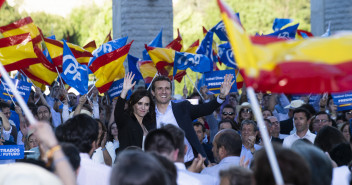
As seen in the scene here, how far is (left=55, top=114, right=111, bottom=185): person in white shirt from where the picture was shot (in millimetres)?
4922

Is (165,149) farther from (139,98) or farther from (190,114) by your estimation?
(190,114)

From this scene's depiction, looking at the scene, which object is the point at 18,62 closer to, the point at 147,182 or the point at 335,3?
the point at 147,182

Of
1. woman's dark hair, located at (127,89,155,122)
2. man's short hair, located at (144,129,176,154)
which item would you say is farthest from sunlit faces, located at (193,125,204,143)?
man's short hair, located at (144,129,176,154)

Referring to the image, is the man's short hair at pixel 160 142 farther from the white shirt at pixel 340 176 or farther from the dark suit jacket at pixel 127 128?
the dark suit jacket at pixel 127 128

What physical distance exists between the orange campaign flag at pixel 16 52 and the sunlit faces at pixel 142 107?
4.16 metres

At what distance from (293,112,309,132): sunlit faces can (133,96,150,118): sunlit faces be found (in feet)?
9.36

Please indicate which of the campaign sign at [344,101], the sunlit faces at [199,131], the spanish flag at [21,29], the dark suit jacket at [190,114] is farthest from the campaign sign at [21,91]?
the campaign sign at [344,101]

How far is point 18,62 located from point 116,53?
179 cm

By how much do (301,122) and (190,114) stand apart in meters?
2.45

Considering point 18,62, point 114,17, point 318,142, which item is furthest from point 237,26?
point 114,17

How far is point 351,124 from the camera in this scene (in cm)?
1021

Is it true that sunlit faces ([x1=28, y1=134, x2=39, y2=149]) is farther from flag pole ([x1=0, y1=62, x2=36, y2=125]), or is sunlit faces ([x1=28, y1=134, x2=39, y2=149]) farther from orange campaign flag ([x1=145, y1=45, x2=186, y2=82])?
flag pole ([x1=0, y1=62, x2=36, y2=125])

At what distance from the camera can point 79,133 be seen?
5051 millimetres

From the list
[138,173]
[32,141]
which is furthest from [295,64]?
[32,141]
